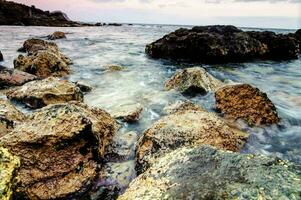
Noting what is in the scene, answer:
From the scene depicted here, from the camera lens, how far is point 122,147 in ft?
13.6

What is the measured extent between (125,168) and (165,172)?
154cm

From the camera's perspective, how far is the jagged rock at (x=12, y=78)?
6.89 m

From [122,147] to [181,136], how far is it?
3.06 ft

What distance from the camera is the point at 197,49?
12.3 m

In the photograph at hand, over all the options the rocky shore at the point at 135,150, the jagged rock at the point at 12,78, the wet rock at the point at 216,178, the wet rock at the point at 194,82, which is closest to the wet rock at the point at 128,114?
the rocky shore at the point at 135,150

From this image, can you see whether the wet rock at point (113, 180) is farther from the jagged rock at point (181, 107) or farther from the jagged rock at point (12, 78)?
the jagged rock at point (12, 78)

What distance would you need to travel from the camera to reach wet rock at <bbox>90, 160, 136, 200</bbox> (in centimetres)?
325

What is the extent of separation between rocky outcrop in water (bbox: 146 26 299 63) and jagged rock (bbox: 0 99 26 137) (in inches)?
348

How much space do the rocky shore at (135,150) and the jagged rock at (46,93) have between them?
0.06 feet

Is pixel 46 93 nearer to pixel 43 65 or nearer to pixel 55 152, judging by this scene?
pixel 55 152

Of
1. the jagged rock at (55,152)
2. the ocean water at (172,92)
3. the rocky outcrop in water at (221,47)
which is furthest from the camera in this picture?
the rocky outcrop in water at (221,47)

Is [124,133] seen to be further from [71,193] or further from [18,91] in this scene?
[18,91]

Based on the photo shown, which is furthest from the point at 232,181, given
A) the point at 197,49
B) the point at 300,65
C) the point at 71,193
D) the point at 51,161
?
the point at 300,65

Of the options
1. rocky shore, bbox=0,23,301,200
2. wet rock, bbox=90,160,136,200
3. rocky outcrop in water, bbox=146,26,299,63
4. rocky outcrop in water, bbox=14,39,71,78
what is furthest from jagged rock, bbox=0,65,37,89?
rocky outcrop in water, bbox=146,26,299,63
